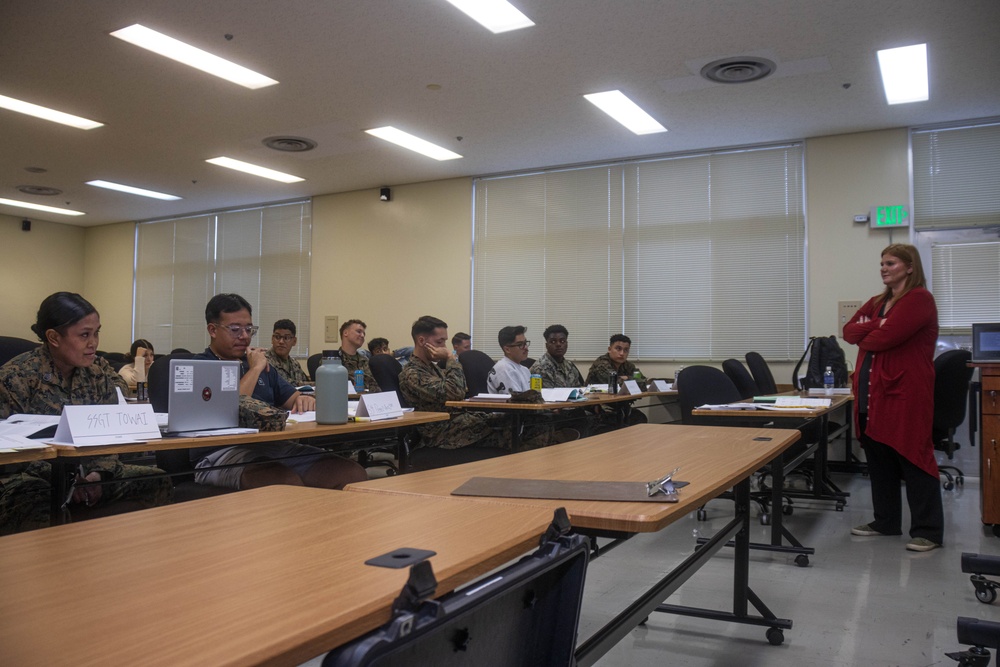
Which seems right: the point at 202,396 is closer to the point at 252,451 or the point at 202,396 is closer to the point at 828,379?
the point at 252,451

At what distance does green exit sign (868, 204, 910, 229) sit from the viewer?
6.25 meters

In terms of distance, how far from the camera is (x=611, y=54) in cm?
496

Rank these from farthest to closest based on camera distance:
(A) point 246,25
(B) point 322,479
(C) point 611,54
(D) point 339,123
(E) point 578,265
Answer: (E) point 578,265, (D) point 339,123, (C) point 611,54, (A) point 246,25, (B) point 322,479

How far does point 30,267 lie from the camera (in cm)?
1049

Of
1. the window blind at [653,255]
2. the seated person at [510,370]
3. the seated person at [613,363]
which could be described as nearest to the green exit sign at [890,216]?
the window blind at [653,255]

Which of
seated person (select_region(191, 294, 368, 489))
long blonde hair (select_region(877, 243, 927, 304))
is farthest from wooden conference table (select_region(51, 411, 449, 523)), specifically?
long blonde hair (select_region(877, 243, 927, 304))

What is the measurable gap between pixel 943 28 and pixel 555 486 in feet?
15.2

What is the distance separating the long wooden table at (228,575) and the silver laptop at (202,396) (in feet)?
4.53

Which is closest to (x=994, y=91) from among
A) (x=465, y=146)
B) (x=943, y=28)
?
(x=943, y=28)

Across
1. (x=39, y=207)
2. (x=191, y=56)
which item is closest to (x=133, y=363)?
(x=39, y=207)

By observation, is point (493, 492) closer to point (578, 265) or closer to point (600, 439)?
point (600, 439)

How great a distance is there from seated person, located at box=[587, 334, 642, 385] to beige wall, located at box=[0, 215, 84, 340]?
8012 millimetres

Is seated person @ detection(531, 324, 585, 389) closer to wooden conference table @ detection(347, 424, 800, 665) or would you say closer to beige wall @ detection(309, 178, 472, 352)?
beige wall @ detection(309, 178, 472, 352)

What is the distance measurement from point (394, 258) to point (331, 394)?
234 inches
